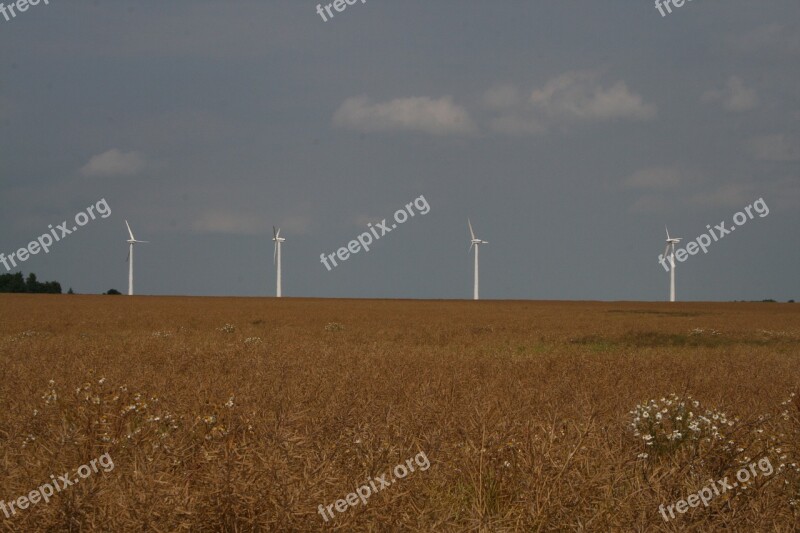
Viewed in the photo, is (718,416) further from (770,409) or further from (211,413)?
(211,413)

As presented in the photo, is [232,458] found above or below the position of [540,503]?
above

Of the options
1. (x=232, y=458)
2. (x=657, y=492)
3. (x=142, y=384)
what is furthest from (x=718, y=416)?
(x=142, y=384)

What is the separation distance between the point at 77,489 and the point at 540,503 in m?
2.88

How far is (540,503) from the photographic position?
4.77 meters

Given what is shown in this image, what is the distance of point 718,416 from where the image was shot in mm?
7070

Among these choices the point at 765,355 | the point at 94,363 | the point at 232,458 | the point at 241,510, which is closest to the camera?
the point at 241,510

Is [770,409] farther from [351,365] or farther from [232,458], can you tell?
[232,458]

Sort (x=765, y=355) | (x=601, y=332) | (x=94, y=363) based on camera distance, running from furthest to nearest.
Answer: (x=601, y=332) → (x=765, y=355) → (x=94, y=363)

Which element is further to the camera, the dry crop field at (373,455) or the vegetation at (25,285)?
the vegetation at (25,285)

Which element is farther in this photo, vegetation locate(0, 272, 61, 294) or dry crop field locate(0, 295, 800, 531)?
vegetation locate(0, 272, 61, 294)

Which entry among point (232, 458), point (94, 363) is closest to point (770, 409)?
point (232, 458)

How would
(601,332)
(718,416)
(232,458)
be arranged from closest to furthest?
(232,458) → (718,416) → (601,332)

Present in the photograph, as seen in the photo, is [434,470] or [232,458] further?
[434,470]

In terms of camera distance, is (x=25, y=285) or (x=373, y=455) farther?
(x=25, y=285)
